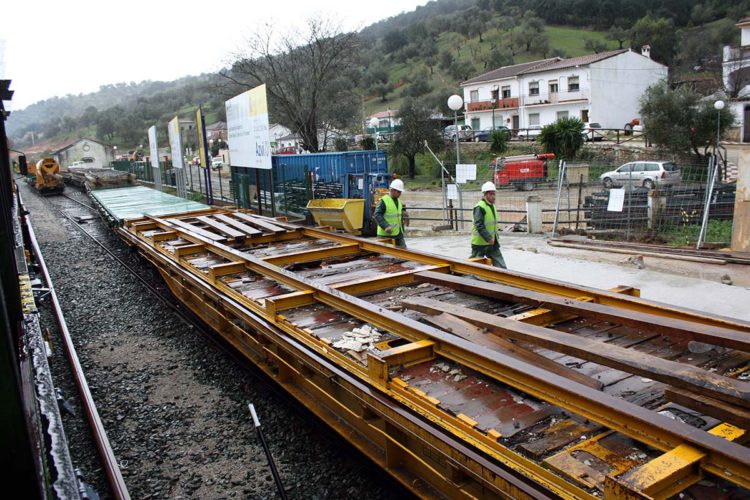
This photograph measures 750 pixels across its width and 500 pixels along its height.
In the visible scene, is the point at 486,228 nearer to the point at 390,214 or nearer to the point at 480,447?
the point at 390,214

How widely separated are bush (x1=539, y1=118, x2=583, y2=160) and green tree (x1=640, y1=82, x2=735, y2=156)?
143 inches

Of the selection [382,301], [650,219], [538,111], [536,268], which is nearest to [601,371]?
[382,301]

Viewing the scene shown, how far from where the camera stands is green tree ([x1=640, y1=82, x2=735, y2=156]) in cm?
2972

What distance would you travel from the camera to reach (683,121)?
101 ft

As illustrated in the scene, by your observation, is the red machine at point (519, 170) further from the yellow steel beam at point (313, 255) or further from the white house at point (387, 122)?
the yellow steel beam at point (313, 255)

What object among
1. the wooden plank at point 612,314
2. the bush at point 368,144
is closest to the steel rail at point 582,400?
the wooden plank at point 612,314

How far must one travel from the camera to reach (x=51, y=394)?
11.0ft

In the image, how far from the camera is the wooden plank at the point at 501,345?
138 inches

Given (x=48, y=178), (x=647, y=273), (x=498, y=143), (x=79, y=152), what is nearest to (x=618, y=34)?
(x=498, y=143)

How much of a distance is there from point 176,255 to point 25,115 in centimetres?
21943

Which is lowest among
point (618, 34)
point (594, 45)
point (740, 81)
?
point (740, 81)

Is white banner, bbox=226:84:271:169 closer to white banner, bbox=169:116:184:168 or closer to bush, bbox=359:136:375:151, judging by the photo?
white banner, bbox=169:116:184:168

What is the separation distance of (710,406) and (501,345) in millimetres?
1342

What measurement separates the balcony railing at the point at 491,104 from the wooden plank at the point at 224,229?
4664 cm
